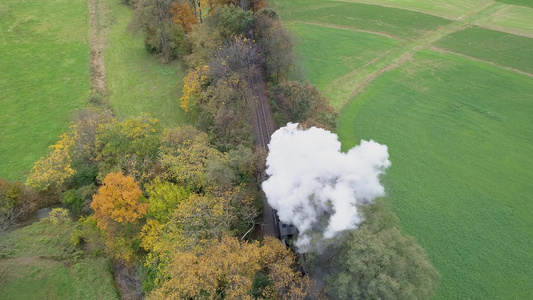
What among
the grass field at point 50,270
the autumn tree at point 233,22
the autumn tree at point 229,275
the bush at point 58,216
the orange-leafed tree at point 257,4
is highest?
the orange-leafed tree at point 257,4

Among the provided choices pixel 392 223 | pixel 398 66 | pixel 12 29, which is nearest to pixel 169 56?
pixel 12 29

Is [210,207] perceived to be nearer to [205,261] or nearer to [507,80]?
[205,261]

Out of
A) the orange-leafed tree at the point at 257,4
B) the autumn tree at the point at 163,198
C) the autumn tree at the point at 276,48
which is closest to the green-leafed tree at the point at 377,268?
the autumn tree at the point at 163,198

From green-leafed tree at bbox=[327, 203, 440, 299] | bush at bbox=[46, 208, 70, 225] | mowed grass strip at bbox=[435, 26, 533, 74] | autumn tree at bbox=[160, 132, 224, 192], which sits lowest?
bush at bbox=[46, 208, 70, 225]

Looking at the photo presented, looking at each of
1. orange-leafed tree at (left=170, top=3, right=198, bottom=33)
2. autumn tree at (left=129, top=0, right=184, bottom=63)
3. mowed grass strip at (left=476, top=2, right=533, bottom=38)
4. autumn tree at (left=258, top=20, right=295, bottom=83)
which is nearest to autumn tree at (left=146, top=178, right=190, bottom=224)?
autumn tree at (left=258, top=20, right=295, bottom=83)

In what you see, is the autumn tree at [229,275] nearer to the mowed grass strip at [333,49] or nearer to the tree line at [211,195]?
the tree line at [211,195]

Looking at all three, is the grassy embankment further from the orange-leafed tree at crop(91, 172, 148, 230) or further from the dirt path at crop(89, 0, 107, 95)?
the dirt path at crop(89, 0, 107, 95)
